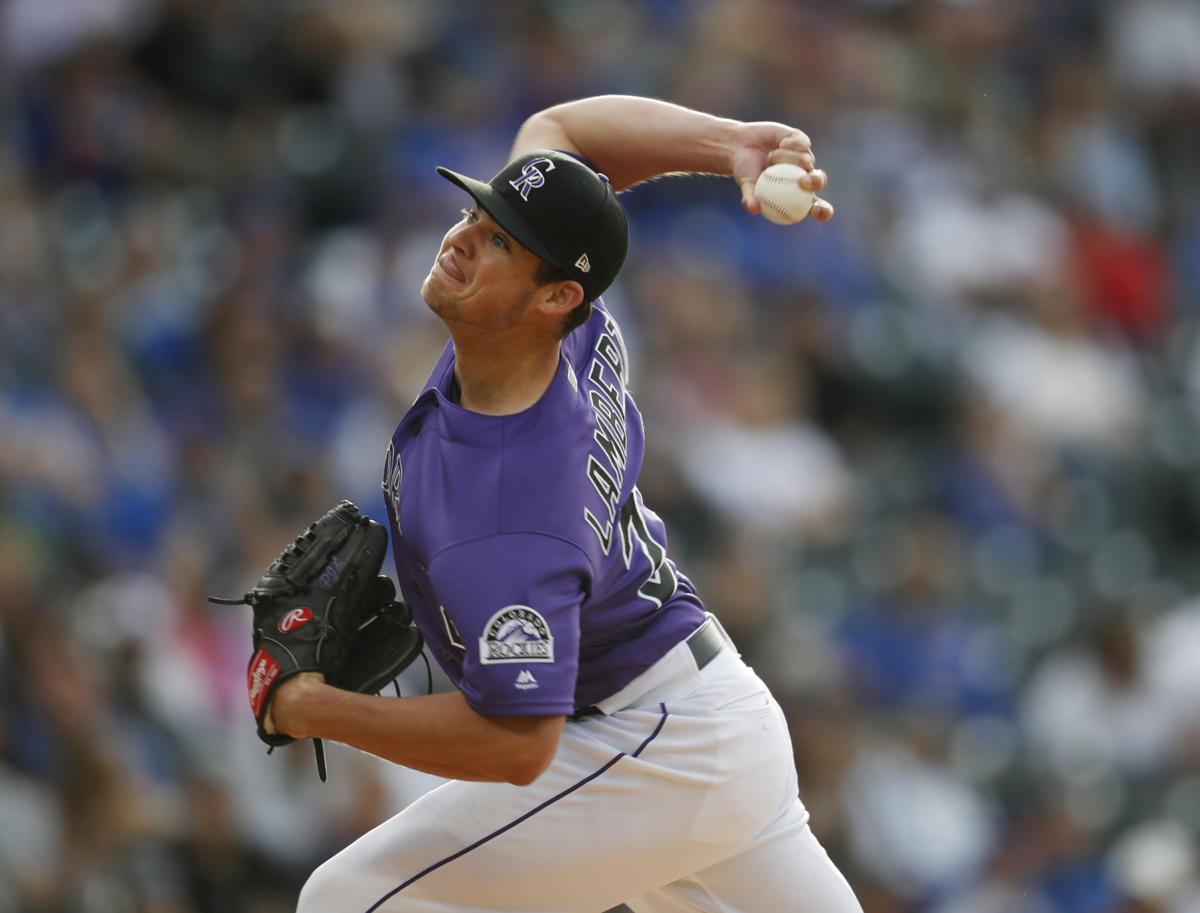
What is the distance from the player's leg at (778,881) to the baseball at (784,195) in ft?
4.57

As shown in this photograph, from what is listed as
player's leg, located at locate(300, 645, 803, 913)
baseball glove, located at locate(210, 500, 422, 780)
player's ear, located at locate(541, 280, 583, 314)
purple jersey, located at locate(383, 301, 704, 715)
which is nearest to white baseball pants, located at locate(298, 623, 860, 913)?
player's leg, located at locate(300, 645, 803, 913)

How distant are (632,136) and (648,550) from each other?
1077 mm

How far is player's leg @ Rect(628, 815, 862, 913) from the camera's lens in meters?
4.30

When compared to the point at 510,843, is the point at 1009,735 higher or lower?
lower

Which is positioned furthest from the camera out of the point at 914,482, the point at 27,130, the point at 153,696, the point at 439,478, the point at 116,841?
the point at 914,482

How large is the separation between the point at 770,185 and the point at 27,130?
5.66 m

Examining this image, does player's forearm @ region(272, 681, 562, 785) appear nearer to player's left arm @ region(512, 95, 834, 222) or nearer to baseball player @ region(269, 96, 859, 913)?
baseball player @ region(269, 96, 859, 913)

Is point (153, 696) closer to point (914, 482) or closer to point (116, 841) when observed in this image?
point (116, 841)

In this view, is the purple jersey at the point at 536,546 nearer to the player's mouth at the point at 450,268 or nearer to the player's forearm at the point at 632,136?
the player's mouth at the point at 450,268

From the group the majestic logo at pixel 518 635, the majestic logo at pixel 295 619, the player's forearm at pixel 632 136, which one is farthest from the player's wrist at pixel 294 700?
the player's forearm at pixel 632 136

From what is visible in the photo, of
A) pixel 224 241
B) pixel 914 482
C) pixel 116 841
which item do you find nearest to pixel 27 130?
pixel 224 241

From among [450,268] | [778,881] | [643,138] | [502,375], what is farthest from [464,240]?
[778,881]

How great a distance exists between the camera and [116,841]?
21.2ft

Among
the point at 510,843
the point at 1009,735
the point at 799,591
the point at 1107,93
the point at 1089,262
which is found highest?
the point at 1107,93
